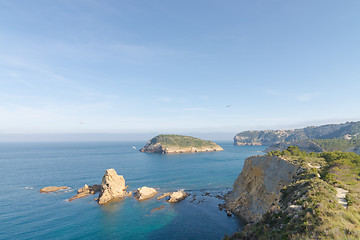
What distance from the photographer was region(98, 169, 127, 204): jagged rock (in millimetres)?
57750

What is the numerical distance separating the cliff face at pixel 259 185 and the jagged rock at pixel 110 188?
37.9 m

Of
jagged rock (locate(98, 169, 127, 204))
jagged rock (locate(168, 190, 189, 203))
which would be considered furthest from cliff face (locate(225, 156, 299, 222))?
jagged rock (locate(98, 169, 127, 204))

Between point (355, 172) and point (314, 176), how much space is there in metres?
13.3

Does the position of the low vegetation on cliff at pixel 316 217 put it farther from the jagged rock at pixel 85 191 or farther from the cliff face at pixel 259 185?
the jagged rock at pixel 85 191

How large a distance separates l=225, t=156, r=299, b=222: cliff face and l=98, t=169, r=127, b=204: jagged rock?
124ft

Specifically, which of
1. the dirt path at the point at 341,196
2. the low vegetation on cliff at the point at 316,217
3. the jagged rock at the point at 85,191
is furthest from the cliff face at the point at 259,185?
the jagged rock at the point at 85,191

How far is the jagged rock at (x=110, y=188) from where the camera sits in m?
57.8

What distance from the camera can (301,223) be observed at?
1697 cm

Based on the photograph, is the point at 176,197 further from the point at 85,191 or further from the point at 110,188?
the point at 85,191

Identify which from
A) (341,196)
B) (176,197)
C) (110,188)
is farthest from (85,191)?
(341,196)

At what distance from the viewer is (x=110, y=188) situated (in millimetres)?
60156

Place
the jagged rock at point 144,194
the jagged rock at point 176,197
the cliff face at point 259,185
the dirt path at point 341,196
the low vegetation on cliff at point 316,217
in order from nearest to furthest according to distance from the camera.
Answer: the low vegetation on cliff at point 316,217
the dirt path at point 341,196
the cliff face at point 259,185
the jagged rock at point 176,197
the jagged rock at point 144,194

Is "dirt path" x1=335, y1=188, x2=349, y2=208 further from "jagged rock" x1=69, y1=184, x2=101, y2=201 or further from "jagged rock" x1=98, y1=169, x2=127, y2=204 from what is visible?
"jagged rock" x1=69, y1=184, x2=101, y2=201

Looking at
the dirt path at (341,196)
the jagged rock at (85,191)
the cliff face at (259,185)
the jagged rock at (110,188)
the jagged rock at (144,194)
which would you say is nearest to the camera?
the dirt path at (341,196)
